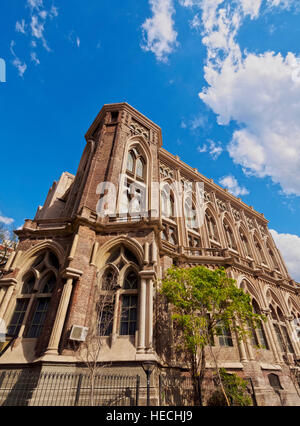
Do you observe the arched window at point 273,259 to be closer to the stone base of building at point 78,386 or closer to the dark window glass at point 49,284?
the stone base of building at point 78,386

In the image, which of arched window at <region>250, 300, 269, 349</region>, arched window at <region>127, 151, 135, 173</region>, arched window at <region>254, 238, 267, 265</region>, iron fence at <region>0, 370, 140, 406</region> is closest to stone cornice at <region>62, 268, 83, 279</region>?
iron fence at <region>0, 370, 140, 406</region>

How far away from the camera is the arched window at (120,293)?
1145 cm

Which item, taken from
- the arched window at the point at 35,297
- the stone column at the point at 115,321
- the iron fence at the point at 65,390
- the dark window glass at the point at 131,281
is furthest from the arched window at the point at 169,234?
the iron fence at the point at 65,390

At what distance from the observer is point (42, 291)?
12648 mm

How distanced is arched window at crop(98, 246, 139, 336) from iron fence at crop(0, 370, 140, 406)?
196 centimetres

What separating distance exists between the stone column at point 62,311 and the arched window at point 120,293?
5.36ft

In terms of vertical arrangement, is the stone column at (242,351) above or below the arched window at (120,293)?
below

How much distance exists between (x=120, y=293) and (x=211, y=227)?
17902 mm

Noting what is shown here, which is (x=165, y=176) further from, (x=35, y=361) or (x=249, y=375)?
(x=35, y=361)

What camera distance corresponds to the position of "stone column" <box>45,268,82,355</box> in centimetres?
987

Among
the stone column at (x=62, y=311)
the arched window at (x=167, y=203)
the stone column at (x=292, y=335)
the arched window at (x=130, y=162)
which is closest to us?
the stone column at (x=62, y=311)

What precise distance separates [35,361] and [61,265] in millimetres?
4351

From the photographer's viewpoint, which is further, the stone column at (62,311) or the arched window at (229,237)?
the arched window at (229,237)
